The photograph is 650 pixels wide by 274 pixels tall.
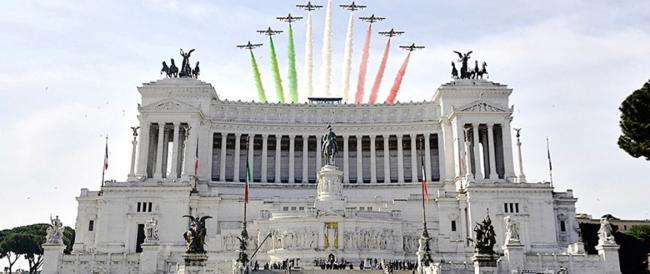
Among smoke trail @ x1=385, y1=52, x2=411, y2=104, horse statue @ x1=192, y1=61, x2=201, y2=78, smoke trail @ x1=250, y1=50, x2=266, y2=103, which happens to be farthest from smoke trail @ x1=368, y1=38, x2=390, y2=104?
horse statue @ x1=192, y1=61, x2=201, y2=78

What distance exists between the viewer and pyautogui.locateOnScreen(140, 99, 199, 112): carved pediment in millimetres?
87312

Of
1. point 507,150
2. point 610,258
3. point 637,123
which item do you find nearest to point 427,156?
point 507,150

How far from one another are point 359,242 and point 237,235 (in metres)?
12.7

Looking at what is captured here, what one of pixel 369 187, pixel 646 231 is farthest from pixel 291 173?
pixel 646 231

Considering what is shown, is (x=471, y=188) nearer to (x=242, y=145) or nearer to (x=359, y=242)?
(x=359, y=242)

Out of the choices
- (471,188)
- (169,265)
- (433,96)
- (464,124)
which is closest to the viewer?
(169,265)

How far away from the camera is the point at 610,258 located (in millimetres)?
59969

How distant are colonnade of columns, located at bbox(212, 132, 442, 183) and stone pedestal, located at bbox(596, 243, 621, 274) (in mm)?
33777

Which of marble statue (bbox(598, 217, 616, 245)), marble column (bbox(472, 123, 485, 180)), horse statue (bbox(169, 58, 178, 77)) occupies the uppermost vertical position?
horse statue (bbox(169, 58, 178, 77))

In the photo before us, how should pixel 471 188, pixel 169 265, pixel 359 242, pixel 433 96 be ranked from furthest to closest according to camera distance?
pixel 433 96 < pixel 471 188 < pixel 359 242 < pixel 169 265

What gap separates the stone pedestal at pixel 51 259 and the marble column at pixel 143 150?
24946 millimetres

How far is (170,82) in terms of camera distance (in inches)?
3597

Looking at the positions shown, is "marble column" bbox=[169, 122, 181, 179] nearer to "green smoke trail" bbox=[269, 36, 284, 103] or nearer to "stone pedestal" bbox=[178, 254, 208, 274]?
"green smoke trail" bbox=[269, 36, 284, 103]

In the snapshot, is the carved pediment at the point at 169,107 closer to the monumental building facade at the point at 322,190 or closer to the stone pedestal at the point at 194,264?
the monumental building facade at the point at 322,190
